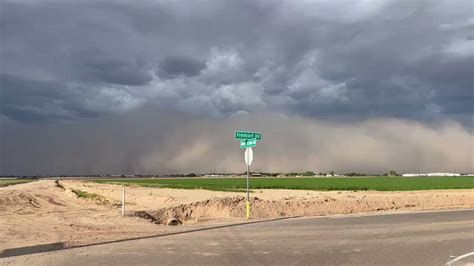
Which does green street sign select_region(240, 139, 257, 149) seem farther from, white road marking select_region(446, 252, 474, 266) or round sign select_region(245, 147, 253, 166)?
white road marking select_region(446, 252, 474, 266)

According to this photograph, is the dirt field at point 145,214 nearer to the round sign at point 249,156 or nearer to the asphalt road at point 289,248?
the asphalt road at point 289,248

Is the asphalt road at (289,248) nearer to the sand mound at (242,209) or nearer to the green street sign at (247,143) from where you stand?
the green street sign at (247,143)

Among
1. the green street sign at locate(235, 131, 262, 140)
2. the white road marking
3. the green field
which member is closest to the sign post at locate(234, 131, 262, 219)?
the green street sign at locate(235, 131, 262, 140)

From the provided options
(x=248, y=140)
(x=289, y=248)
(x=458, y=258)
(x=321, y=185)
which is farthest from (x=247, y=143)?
(x=321, y=185)

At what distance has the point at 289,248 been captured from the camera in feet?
43.8

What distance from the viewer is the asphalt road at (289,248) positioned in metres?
11.5

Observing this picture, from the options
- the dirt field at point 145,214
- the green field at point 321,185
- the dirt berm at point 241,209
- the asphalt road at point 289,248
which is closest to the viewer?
the asphalt road at point 289,248

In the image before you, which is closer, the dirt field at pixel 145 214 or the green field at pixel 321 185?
the dirt field at pixel 145 214

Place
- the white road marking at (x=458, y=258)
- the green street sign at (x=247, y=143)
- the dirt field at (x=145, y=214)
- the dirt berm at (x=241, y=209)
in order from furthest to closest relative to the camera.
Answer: the dirt berm at (x=241, y=209) < the green street sign at (x=247, y=143) < the dirt field at (x=145, y=214) < the white road marking at (x=458, y=258)

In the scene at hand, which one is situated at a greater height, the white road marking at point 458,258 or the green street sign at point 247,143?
the green street sign at point 247,143

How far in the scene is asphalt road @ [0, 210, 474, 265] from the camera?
11461mm

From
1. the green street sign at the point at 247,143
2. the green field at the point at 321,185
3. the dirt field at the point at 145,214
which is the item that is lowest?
the dirt field at the point at 145,214

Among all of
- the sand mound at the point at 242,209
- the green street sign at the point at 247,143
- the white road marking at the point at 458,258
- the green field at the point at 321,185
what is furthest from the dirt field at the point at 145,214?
the green field at the point at 321,185

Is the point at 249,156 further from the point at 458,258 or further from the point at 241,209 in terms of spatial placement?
the point at 458,258
